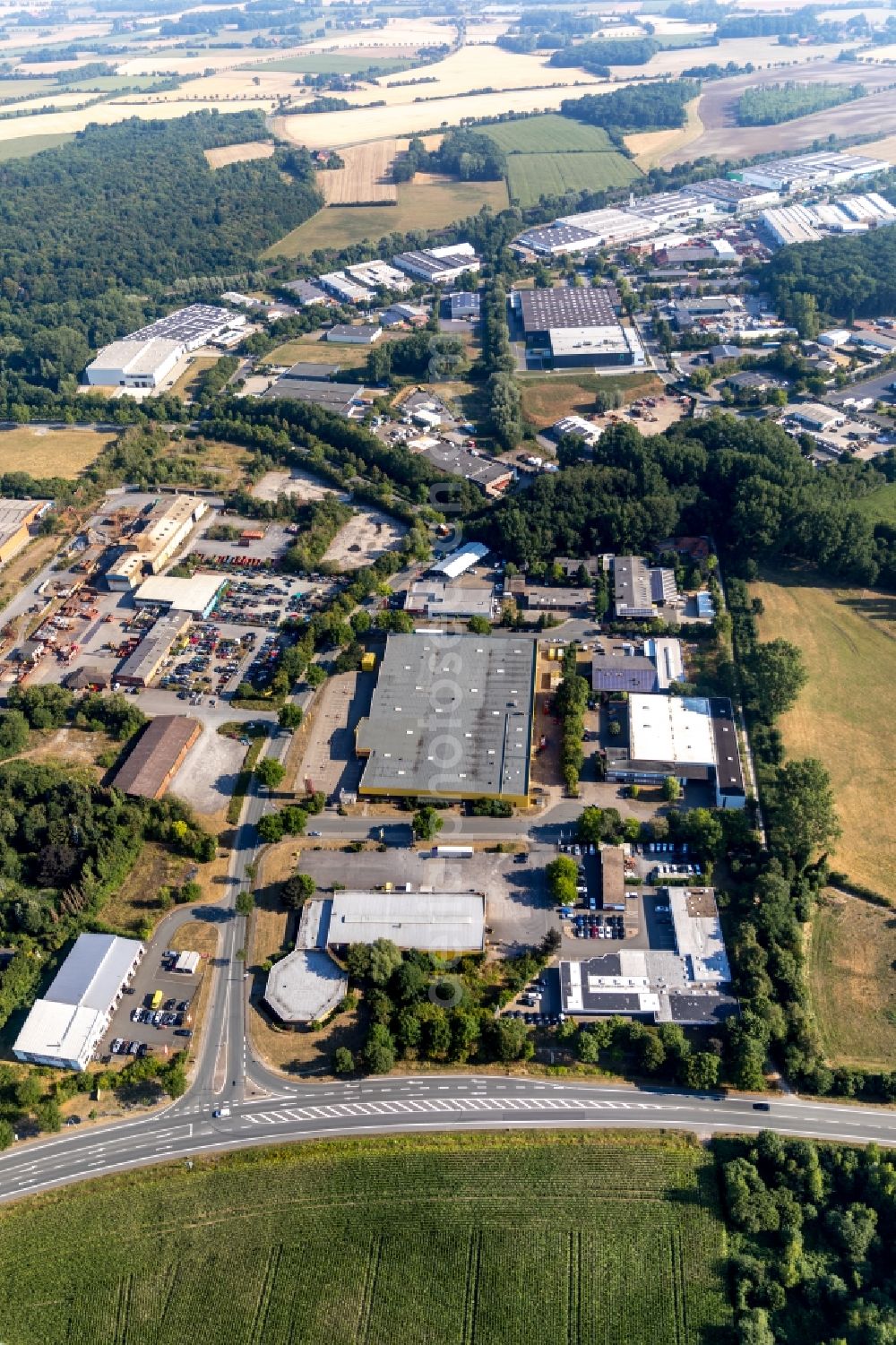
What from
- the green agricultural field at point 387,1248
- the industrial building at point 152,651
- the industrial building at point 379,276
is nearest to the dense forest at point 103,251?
the industrial building at point 379,276

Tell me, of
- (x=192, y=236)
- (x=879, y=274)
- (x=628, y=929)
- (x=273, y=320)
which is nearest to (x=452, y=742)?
(x=628, y=929)

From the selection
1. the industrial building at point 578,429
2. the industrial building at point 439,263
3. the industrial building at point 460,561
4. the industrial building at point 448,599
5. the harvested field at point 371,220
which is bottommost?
the industrial building at point 448,599

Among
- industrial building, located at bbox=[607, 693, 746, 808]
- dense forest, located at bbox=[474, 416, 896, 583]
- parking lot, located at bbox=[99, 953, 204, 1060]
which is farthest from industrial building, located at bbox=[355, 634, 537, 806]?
parking lot, located at bbox=[99, 953, 204, 1060]

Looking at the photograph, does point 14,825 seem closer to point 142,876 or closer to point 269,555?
point 142,876

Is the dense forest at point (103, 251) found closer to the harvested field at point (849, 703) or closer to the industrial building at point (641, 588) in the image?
the industrial building at point (641, 588)

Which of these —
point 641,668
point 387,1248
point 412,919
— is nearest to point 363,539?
point 641,668

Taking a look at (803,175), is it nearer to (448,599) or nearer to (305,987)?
(448,599)
